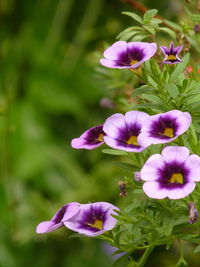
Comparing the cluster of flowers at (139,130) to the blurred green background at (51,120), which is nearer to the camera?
the cluster of flowers at (139,130)

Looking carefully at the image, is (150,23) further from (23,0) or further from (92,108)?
(23,0)

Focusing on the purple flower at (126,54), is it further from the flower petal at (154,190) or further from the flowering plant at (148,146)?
the flower petal at (154,190)

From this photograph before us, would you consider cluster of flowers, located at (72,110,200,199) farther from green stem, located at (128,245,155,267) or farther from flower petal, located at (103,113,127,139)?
green stem, located at (128,245,155,267)

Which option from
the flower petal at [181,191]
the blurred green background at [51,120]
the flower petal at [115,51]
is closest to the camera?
the flower petal at [181,191]

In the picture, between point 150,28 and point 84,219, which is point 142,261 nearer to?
point 84,219

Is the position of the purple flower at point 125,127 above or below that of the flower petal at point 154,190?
above

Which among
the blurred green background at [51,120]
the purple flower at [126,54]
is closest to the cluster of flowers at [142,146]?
the purple flower at [126,54]

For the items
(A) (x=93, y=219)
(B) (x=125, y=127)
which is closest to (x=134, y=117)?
(B) (x=125, y=127)
